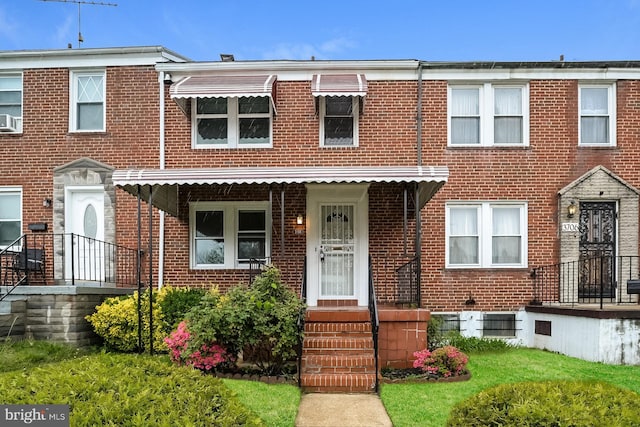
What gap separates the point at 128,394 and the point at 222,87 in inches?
337

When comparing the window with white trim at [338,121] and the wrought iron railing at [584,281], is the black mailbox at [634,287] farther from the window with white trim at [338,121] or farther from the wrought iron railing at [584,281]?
the window with white trim at [338,121]

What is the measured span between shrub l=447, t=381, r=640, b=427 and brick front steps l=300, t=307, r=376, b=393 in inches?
152

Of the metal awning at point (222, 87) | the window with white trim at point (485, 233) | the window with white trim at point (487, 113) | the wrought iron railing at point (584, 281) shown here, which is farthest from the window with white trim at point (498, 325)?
the metal awning at point (222, 87)

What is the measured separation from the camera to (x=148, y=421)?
284 cm

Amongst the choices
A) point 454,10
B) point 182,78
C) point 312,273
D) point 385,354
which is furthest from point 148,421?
point 454,10

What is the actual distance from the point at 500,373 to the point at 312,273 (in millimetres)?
4499

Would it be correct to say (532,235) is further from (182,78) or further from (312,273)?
(182,78)

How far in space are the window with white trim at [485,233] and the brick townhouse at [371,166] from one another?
3 centimetres

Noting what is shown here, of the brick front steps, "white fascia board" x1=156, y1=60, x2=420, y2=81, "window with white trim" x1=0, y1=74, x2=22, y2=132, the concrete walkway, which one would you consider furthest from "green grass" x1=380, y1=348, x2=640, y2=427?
"window with white trim" x1=0, y1=74, x2=22, y2=132

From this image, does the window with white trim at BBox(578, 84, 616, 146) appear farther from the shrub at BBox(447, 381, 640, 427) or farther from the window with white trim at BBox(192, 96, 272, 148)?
the shrub at BBox(447, 381, 640, 427)

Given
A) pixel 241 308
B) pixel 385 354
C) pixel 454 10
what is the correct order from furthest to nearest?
pixel 454 10 → pixel 385 354 → pixel 241 308

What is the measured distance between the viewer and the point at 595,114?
1138 cm

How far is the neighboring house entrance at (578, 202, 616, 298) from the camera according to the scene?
11.1 meters

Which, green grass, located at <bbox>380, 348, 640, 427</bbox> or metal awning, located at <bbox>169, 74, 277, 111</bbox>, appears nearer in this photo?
green grass, located at <bbox>380, 348, 640, 427</bbox>
